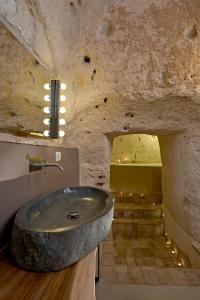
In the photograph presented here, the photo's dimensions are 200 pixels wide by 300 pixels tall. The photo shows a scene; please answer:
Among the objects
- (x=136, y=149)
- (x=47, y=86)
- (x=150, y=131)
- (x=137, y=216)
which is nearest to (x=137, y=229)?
Result: (x=137, y=216)

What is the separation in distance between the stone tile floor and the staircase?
11 cm

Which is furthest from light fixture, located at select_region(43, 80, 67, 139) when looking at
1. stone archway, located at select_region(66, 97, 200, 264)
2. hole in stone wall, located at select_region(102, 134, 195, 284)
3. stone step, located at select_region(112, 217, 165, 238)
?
stone step, located at select_region(112, 217, 165, 238)

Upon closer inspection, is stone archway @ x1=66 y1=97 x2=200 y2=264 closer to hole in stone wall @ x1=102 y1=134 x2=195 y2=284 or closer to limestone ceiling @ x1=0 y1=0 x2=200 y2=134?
limestone ceiling @ x1=0 y1=0 x2=200 y2=134

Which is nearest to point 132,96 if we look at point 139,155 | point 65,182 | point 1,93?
point 65,182

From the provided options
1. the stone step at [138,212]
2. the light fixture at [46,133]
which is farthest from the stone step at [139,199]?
the light fixture at [46,133]

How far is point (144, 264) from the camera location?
2311 millimetres

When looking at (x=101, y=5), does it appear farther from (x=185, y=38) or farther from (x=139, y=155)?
(x=139, y=155)

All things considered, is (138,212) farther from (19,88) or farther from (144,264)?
(19,88)

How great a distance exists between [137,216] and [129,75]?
2354 mm

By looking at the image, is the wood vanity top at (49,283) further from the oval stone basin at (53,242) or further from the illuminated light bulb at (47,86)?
the illuminated light bulb at (47,86)

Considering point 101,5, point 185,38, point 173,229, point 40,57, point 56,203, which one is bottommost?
point 173,229

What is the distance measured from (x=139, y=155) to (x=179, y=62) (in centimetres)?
327

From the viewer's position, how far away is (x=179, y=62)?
1958 millimetres

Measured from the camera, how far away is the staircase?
10.2 feet
